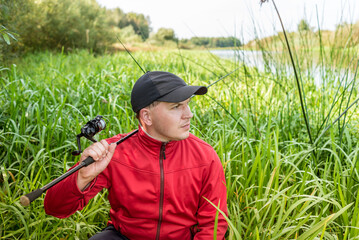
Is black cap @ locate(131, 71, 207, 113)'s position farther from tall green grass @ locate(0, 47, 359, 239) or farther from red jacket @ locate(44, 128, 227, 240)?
tall green grass @ locate(0, 47, 359, 239)

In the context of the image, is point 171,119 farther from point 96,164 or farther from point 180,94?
point 96,164

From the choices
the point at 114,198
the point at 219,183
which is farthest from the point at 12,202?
the point at 219,183

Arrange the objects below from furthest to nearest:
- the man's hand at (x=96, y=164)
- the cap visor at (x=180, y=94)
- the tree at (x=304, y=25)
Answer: the tree at (x=304, y=25) < the cap visor at (x=180, y=94) < the man's hand at (x=96, y=164)

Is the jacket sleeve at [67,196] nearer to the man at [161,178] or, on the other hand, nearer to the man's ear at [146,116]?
the man at [161,178]

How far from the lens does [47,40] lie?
40.7 feet

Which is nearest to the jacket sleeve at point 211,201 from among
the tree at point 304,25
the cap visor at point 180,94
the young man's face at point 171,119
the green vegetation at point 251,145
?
the green vegetation at point 251,145

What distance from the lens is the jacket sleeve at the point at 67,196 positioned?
5.06 feet

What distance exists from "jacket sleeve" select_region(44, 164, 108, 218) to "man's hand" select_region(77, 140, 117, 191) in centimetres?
3

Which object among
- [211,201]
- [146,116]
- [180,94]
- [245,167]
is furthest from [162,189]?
[245,167]

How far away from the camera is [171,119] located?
63.8 inches

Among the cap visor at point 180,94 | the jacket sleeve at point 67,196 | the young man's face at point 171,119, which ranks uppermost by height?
the cap visor at point 180,94

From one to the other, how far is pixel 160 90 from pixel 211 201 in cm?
57

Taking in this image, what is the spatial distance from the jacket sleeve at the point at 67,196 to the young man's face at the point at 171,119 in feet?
1.21

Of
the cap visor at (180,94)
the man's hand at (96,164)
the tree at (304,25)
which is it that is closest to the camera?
the man's hand at (96,164)
